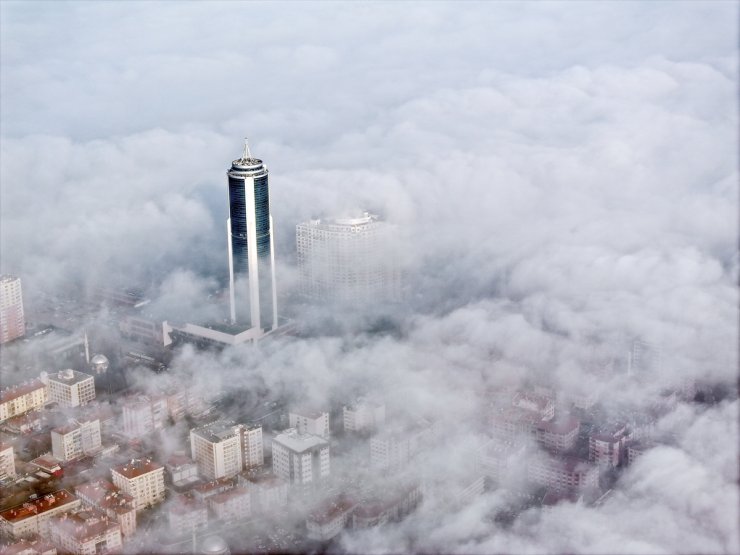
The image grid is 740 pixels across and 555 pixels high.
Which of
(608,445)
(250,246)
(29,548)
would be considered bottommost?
(29,548)

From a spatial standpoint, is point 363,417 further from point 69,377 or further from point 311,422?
point 69,377

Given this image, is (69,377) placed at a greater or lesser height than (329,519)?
greater

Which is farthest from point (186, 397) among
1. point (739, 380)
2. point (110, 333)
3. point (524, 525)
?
point (739, 380)

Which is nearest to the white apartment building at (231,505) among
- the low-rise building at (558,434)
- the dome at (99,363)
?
the low-rise building at (558,434)

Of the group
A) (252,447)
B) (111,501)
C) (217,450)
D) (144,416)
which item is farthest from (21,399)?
(252,447)

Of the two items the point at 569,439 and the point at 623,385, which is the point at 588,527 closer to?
the point at 569,439

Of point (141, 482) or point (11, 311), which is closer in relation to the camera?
point (141, 482)

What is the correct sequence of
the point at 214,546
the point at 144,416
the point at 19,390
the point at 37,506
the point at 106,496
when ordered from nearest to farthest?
1. the point at 214,546
2. the point at 37,506
3. the point at 106,496
4. the point at 144,416
5. the point at 19,390

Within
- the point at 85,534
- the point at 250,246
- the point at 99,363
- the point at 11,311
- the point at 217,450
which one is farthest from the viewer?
the point at 11,311

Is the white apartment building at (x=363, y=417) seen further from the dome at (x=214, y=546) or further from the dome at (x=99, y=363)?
the dome at (x=99, y=363)
